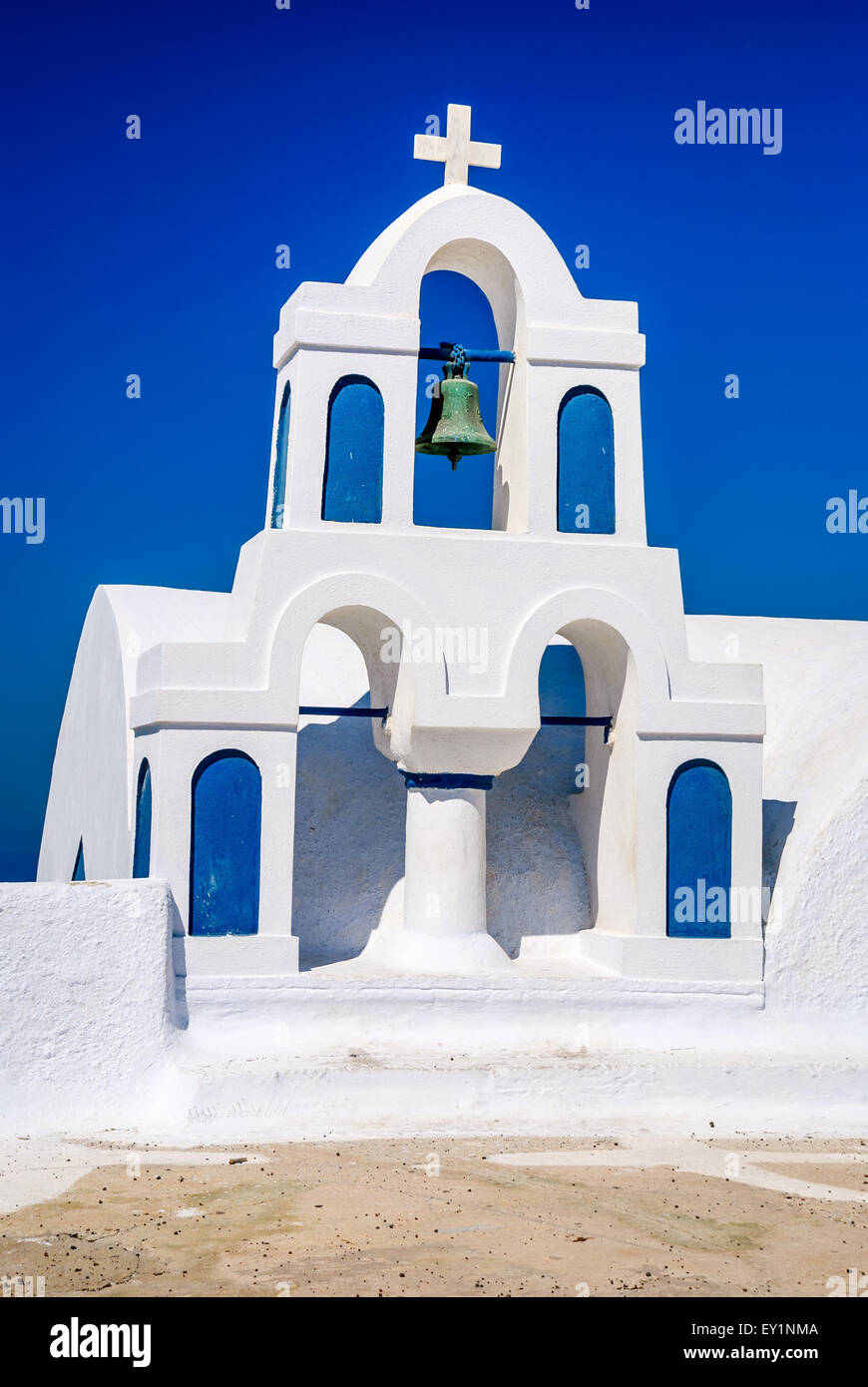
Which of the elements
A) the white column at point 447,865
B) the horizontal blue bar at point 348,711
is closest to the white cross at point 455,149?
the horizontal blue bar at point 348,711

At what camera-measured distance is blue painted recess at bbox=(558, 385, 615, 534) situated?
12.3 m

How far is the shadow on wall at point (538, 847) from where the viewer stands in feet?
43.3

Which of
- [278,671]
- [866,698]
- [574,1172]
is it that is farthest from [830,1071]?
[278,671]

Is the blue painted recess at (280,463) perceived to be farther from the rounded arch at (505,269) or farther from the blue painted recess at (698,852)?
the blue painted recess at (698,852)

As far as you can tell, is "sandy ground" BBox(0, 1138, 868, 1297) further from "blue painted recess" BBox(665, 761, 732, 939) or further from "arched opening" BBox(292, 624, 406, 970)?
"arched opening" BBox(292, 624, 406, 970)

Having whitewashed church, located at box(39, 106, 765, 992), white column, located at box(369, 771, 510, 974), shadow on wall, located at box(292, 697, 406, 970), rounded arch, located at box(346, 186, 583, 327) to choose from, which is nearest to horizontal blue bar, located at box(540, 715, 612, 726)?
whitewashed church, located at box(39, 106, 765, 992)

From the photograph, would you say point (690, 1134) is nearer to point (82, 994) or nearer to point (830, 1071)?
point (830, 1071)

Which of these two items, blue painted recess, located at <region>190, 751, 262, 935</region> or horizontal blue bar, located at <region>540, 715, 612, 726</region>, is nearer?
blue painted recess, located at <region>190, 751, 262, 935</region>

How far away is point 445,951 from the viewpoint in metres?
12.0

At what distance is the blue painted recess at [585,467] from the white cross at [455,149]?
83.7 inches

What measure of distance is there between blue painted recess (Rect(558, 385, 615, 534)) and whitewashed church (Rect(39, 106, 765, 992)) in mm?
18

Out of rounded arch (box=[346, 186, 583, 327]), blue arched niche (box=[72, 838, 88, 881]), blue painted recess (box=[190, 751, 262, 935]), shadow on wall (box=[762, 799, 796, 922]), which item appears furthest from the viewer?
blue arched niche (box=[72, 838, 88, 881])

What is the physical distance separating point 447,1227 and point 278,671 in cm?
482

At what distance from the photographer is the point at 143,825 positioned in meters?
12.1
